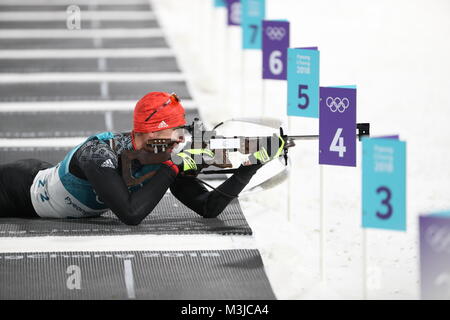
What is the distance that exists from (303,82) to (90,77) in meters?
4.94

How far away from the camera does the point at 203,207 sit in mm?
5773

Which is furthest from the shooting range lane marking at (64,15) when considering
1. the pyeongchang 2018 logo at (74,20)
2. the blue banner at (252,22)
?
the blue banner at (252,22)

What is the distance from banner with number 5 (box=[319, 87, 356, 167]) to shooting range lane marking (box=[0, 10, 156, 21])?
9.05 metres

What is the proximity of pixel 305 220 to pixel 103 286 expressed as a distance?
77.9 inches

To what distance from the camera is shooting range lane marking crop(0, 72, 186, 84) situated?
34.0 feet

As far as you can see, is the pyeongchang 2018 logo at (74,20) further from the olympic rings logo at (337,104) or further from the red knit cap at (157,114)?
the olympic rings logo at (337,104)

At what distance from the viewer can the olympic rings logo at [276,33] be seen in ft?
23.1

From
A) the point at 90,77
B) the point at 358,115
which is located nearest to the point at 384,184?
the point at 358,115

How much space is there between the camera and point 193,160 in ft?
17.9

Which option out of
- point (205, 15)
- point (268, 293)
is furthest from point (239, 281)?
point (205, 15)

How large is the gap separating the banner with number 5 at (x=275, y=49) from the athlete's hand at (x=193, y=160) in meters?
1.68

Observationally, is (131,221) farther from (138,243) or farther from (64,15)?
(64,15)

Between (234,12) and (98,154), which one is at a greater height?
Answer: (234,12)

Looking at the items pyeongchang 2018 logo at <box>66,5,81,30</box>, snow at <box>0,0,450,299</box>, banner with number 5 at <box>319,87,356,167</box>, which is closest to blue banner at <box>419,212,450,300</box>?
snow at <box>0,0,450,299</box>
